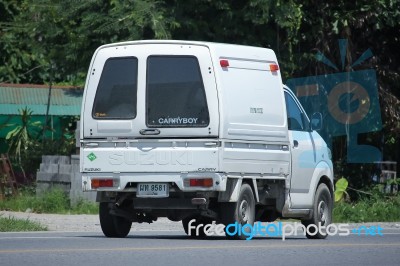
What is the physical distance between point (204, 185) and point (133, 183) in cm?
104

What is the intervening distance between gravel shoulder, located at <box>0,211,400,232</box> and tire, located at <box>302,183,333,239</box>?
324 cm

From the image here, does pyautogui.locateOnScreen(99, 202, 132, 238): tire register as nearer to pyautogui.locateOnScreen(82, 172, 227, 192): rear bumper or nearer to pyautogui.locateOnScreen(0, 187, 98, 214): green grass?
pyautogui.locateOnScreen(82, 172, 227, 192): rear bumper

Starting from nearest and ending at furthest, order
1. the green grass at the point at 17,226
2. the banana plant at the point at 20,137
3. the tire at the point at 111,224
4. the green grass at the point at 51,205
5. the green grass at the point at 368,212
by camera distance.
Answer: the tire at the point at 111,224, the green grass at the point at 17,226, the green grass at the point at 368,212, the green grass at the point at 51,205, the banana plant at the point at 20,137

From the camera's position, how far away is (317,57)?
92.9 feet

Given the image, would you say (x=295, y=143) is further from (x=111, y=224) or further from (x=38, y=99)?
(x=38, y=99)

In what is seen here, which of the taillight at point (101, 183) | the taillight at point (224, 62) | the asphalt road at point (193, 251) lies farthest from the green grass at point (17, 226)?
the taillight at point (224, 62)

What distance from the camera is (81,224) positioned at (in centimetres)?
2067

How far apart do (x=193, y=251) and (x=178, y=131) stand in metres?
2.62

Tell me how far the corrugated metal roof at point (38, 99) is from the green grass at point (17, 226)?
12645mm

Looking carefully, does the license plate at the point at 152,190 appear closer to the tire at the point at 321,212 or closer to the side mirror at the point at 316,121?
the tire at the point at 321,212

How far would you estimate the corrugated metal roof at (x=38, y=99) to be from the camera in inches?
1257

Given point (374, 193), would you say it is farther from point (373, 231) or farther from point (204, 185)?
point (204, 185)

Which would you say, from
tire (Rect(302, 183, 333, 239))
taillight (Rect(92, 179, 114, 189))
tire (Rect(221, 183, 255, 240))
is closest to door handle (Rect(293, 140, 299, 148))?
tire (Rect(302, 183, 333, 239))

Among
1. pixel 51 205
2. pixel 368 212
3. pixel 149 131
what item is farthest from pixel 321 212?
pixel 51 205
